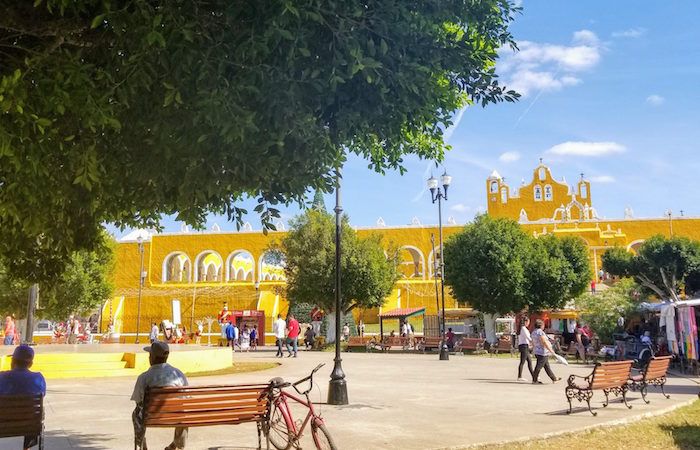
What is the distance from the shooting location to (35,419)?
5113mm

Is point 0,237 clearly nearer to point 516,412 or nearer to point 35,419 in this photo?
point 35,419

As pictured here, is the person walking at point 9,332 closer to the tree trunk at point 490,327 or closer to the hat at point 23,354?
the hat at point 23,354

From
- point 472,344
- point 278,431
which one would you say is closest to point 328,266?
point 472,344

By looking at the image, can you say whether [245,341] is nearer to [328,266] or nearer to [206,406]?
[328,266]

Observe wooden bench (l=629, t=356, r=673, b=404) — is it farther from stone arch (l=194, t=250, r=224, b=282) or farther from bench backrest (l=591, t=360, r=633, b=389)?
stone arch (l=194, t=250, r=224, b=282)

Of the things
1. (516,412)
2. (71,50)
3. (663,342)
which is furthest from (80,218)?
(663,342)

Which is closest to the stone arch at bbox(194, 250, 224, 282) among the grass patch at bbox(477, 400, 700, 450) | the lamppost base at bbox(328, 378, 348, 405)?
the lamppost base at bbox(328, 378, 348, 405)

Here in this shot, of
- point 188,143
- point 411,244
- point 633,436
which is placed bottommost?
point 633,436

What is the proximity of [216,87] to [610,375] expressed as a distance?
7913 mm

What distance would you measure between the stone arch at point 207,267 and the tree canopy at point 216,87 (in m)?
41.0

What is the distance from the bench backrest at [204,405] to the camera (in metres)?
5.08

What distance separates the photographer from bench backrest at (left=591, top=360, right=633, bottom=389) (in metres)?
8.85

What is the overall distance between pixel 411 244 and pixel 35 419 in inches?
1583

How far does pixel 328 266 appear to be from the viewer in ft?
103
